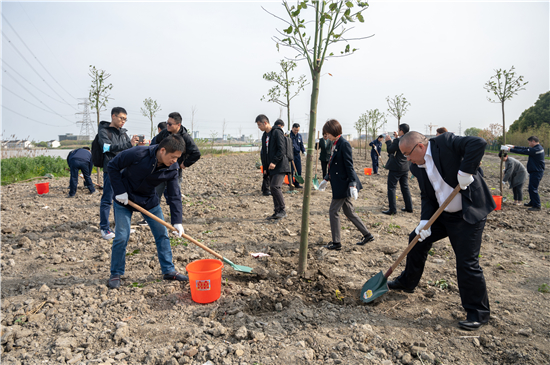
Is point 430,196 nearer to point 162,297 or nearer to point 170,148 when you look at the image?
point 170,148

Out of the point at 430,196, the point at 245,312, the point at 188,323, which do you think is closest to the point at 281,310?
the point at 245,312

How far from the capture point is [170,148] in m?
2.99

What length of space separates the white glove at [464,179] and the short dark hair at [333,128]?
6.59ft

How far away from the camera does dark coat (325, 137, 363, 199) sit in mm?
4250

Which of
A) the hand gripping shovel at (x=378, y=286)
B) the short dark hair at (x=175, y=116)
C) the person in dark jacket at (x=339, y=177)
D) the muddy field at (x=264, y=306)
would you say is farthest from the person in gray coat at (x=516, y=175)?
the short dark hair at (x=175, y=116)

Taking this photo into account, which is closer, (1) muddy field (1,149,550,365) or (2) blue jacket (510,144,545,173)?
(1) muddy field (1,149,550,365)

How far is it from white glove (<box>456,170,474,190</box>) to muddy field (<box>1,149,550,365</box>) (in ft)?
4.18

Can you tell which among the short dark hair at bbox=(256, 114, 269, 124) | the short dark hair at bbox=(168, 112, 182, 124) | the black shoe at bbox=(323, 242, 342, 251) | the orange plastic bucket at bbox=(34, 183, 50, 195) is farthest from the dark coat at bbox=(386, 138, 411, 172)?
the orange plastic bucket at bbox=(34, 183, 50, 195)

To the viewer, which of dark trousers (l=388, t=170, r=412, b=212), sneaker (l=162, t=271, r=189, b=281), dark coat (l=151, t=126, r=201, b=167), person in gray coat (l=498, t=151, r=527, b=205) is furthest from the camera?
person in gray coat (l=498, t=151, r=527, b=205)

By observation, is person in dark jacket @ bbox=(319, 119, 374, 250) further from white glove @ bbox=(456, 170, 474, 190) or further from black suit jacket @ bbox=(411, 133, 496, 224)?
white glove @ bbox=(456, 170, 474, 190)

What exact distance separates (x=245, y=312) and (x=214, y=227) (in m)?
2.86

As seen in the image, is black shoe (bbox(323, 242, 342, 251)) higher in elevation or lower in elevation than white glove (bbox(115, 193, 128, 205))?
lower

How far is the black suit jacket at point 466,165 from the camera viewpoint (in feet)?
7.98

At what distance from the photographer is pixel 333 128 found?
4.25 metres
